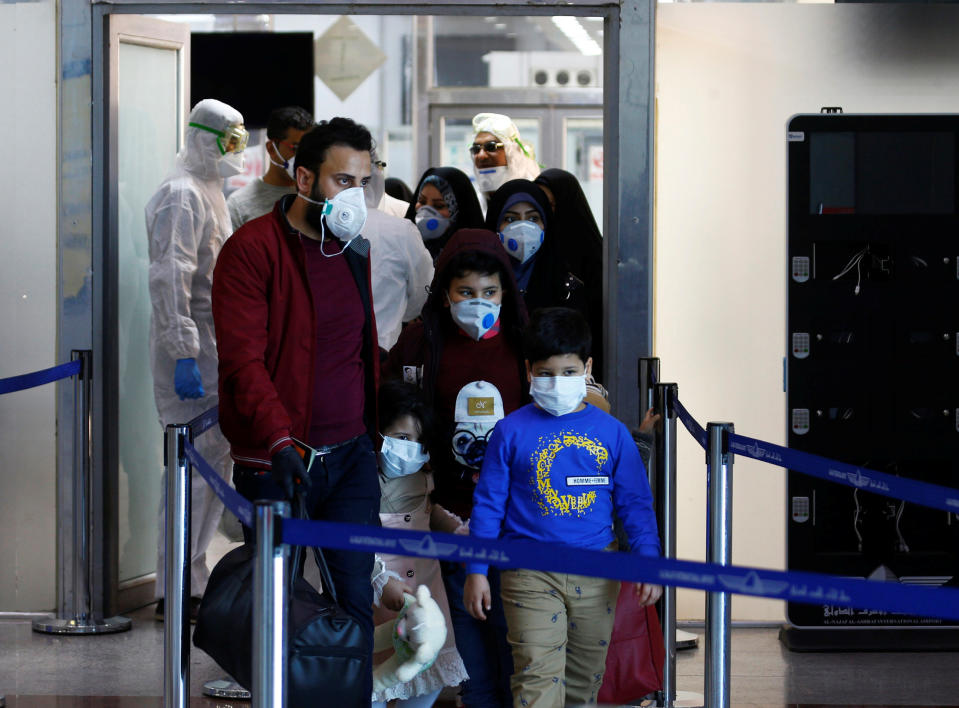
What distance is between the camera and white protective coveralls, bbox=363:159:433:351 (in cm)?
512

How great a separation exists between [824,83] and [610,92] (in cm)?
81

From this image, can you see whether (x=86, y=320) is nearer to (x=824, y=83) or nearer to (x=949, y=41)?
(x=824, y=83)

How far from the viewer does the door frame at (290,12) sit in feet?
16.9

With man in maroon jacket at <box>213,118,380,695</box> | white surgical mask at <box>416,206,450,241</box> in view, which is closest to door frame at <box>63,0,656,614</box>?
white surgical mask at <box>416,206,450,241</box>

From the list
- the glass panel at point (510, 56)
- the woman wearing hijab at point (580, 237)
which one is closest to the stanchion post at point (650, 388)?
the woman wearing hijab at point (580, 237)

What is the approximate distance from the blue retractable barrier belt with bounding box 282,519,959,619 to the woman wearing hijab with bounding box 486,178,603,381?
2.31 m

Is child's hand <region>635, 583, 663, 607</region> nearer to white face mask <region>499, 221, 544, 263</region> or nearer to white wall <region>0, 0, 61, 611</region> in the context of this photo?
white face mask <region>499, 221, 544, 263</region>

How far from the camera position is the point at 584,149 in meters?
11.4

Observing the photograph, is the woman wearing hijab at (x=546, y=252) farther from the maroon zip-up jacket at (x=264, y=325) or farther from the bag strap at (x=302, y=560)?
the bag strap at (x=302, y=560)

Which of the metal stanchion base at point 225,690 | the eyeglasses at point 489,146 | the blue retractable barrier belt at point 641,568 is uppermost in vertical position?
the eyeglasses at point 489,146

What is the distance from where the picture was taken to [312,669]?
3.27 metres

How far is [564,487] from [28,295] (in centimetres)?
273

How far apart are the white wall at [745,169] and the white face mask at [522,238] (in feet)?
1.79

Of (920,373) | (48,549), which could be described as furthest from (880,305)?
(48,549)
